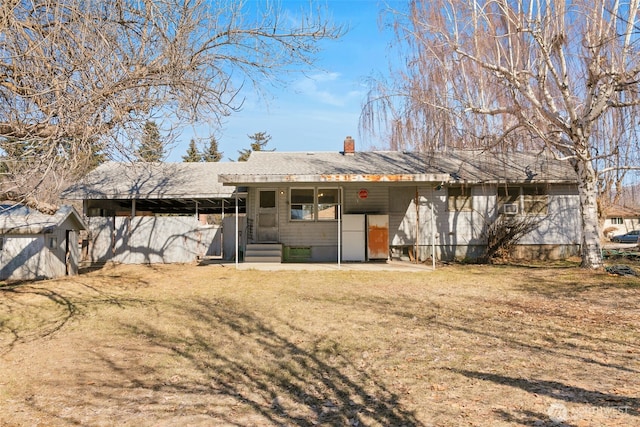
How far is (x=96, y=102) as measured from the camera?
513 cm

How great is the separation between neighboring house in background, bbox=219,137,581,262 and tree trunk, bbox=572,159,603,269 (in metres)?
3.45

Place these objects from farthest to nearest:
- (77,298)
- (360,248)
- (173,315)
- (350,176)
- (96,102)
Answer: (360,248) → (350,176) → (77,298) → (173,315) → (96,102)

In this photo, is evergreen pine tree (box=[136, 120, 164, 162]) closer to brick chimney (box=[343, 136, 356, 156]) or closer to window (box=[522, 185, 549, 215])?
brick chimney (box=[343, 136, 356, 156])

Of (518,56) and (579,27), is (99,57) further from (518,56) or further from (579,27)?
(579,27)

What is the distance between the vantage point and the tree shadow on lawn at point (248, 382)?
355 cm

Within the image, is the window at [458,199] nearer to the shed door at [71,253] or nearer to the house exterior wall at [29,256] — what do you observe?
the shed door at [71,253]

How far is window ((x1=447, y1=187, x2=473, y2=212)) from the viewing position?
624 inches

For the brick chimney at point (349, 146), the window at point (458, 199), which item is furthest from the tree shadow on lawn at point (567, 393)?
the brick chimney at point (349, 146)

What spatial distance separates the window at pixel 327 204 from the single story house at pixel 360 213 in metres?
0.04

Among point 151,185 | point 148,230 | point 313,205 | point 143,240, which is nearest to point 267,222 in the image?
point 313,205

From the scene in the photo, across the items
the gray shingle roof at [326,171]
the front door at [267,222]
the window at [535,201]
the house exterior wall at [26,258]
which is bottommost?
the house exterior wall at [26,258]

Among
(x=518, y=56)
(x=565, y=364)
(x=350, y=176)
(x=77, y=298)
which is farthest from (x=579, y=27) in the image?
(x=77, y=298)

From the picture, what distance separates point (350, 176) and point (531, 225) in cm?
777

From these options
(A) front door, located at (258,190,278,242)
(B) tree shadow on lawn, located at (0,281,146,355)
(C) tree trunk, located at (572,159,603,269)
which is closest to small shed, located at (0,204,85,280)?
(B) tree shadow on lawn, located at (0,281,146,355)
